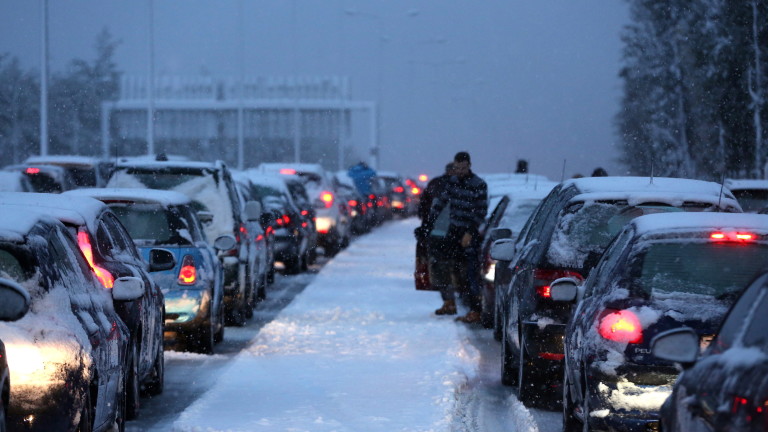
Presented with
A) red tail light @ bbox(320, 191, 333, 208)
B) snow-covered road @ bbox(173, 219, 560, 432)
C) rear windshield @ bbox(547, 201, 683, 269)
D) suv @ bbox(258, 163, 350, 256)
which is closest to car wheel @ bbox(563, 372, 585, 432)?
snow-covered road @ bbox(173, 219, 560, 432)

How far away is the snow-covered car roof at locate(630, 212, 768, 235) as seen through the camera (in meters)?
7.77

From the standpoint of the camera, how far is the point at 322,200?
3206 cm

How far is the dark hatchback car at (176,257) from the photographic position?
13484 millimetres

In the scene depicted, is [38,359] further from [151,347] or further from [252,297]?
[252,297]

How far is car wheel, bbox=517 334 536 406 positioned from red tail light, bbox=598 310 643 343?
2.62m

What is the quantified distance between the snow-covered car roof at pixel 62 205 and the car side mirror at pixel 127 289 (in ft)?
1.28

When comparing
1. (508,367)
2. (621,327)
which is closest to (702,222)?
(621,327)

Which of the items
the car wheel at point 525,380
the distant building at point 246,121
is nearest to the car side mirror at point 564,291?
the car wheel at point 525,380

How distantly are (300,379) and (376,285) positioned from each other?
1109 centimetres

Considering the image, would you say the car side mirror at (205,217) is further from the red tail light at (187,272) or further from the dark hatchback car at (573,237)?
the dark hatchback car at (573,237)

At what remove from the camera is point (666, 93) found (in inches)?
2547

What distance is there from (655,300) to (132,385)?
348 cm

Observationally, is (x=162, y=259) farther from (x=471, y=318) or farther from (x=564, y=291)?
(x=471, y=318)

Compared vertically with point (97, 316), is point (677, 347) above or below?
above
